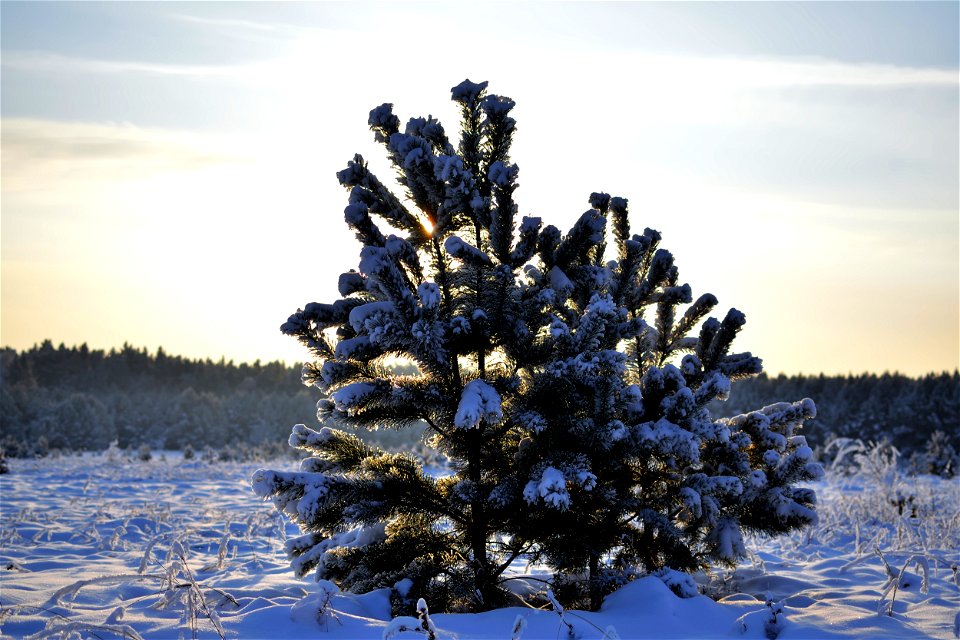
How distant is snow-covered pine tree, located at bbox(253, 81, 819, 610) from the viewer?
490cm

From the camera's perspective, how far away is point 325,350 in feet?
18.3

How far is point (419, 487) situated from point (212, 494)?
355 inches

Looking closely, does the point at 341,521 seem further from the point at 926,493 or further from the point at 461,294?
the point at 926,493

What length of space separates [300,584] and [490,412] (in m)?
2.84

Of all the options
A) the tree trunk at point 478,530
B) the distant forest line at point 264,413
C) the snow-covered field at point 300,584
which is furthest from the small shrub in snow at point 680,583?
the distant forest line at point 264,413

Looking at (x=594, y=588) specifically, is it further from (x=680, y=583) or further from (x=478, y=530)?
(x=478, y=530)

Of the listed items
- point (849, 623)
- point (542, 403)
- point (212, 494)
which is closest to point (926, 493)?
point (849, 623)

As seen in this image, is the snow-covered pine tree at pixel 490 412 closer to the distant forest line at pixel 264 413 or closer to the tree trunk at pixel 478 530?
the tree trunk at pixel 478 530

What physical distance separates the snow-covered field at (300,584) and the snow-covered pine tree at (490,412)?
1.68ft

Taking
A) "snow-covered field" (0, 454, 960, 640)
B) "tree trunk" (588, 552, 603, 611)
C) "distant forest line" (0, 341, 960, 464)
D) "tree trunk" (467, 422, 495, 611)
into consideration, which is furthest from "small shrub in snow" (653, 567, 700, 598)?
"distant forest line" (0, 341, 960, 464)

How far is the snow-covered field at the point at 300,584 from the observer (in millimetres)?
3988

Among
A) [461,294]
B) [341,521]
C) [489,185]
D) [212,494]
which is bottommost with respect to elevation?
[212,494]

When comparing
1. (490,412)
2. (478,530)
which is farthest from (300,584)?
(490,412)

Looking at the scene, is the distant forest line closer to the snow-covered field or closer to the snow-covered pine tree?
the snow-covered field
